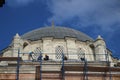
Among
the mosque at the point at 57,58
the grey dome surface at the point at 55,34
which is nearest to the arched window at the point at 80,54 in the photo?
the mosque at the point at 57,58

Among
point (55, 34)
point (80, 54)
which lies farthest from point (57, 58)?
point (55, 34)

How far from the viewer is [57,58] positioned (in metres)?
27.0

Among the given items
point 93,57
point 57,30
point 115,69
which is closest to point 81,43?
point 93,57

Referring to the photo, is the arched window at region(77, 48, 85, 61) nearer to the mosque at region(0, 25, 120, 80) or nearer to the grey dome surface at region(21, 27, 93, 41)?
the mosque at region(0, 25, 120, 80)

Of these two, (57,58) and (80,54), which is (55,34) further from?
(80,54)

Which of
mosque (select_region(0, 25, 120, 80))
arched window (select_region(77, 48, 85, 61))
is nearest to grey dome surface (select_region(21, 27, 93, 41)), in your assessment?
mosque (select_region(0, 25, 120, 80))

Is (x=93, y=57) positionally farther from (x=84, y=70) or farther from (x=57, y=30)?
(x=84, y=70)

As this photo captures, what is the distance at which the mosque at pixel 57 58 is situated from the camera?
1766 cm

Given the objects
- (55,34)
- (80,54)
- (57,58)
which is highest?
(55,34)

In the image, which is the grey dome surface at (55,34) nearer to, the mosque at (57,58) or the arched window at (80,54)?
the mosque at (57,58)

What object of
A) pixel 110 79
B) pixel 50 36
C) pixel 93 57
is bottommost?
pixel 110 79

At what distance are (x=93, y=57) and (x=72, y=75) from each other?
10.5 meters

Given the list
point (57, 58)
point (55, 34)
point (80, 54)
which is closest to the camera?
point (57, 58)

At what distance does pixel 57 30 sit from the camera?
3128cm
